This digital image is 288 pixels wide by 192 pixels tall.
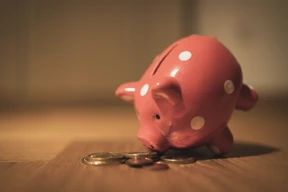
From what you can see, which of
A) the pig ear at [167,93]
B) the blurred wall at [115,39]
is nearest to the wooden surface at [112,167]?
the pig ear at [167,93]

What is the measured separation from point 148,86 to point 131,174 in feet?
0.56

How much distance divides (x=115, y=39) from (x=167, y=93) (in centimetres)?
164

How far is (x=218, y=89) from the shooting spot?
0.67 meters

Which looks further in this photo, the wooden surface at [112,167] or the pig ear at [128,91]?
the pig ear at [128,91]

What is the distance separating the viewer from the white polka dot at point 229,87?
0.68m

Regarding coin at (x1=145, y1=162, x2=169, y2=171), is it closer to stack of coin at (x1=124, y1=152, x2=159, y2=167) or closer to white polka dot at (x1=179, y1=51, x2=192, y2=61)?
stack of coin at (x1=124, y1=152, x2=159, y2=167)

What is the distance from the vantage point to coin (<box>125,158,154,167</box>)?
65 centimetres

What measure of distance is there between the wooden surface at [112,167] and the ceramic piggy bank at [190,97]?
54 mm

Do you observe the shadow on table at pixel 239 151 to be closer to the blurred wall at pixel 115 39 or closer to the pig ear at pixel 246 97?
the pig ear at pixel 246 97

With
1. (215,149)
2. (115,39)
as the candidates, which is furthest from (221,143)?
(115,39)

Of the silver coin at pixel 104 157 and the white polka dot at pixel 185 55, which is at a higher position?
the white polka dot at pixel 185 55

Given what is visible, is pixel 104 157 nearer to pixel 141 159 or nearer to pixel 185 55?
pixel 141 159

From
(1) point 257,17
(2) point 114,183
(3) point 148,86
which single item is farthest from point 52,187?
(1) point 257,17

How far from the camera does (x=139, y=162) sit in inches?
A: 25.5
